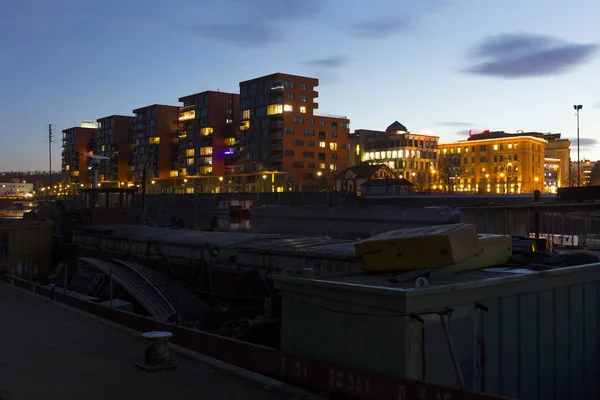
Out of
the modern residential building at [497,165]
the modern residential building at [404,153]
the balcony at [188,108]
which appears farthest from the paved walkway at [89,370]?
the modern residential building at [404,153]

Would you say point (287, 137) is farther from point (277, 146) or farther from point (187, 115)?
point (187, 115)

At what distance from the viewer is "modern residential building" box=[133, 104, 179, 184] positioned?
6314 inches

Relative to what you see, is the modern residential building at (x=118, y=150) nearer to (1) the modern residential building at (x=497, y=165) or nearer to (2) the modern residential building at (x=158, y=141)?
(2) the modern residential building at (x=158, y=141)

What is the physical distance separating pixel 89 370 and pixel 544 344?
8187mm

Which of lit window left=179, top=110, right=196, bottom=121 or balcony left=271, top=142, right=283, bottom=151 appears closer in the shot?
balcony left=271, top=142, right=283, bottom=151

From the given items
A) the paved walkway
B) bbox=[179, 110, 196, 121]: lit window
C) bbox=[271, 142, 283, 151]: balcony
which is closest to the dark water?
bbox=[271, 142, 283, 151]: balcony

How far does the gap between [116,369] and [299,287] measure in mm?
4215

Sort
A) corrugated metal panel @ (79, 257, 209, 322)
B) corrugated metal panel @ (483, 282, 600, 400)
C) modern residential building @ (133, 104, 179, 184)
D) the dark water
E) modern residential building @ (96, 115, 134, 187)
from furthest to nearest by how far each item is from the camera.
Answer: modern residential building @ (96, 115, 134, 187) → modern residential building @ (133, 104, 179, 184) → the dark water → corrugated metal panel @ (79, 257, 209, 322) → corrugated metal panel @ (483, 282, 600, 400)

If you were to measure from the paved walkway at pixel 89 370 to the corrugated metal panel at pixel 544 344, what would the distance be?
134 inches

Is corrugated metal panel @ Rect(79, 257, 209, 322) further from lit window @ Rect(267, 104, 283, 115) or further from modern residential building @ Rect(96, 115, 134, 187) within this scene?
modern residential building @ Rect(96, 115, 134, 187)

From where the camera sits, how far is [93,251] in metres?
33.8

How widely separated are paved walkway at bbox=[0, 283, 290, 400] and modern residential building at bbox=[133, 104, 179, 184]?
150674mm

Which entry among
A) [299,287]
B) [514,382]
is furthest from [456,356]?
[299,287]

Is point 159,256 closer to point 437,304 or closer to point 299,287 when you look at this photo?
point 299,287
